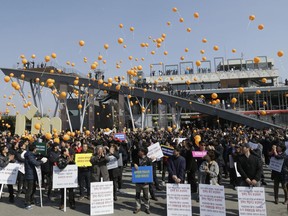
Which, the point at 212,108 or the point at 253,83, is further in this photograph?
the point at 253,83

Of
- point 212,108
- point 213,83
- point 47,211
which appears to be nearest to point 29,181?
point 47,211

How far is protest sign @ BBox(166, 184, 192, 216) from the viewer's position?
6.77 m

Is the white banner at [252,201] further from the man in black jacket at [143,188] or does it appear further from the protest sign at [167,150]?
the protest sign at [167,150]

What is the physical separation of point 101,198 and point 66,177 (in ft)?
4.51

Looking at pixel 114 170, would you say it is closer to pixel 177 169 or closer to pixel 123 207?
pixel 123 207

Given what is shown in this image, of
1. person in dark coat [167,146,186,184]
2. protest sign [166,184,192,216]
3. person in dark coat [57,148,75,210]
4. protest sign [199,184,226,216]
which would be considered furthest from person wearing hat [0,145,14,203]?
protest sign [199,184,226,216]

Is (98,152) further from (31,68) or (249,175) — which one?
(31,68)

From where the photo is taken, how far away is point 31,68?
134ft

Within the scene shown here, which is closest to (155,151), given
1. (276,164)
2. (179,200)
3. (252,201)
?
(179,200)

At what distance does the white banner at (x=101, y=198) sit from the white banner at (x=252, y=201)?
131 inches

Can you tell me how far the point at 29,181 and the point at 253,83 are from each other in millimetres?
59365

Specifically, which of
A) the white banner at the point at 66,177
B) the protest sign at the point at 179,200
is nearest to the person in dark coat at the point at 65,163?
the white banner at the point at 66,177

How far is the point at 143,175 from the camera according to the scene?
7.85 metres

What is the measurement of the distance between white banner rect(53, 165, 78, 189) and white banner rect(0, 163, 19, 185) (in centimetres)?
178
